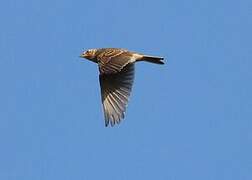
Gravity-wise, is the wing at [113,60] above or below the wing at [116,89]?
above

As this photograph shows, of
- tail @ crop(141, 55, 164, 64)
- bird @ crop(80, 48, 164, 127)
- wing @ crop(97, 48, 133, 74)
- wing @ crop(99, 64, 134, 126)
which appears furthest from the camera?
tail @ crop(141, 55, 164, 64)

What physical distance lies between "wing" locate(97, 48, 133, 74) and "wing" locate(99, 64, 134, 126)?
217 millimetres

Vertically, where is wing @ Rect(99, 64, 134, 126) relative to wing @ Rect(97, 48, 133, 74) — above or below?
below

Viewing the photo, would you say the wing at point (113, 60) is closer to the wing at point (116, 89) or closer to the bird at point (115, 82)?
the bird at point (115, 82)

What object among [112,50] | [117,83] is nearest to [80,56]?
[112,50]

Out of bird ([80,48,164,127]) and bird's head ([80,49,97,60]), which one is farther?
bird's head ([80,49,97,60])

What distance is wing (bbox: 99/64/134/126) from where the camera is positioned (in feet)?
65.8

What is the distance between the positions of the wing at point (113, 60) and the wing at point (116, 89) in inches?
8.5

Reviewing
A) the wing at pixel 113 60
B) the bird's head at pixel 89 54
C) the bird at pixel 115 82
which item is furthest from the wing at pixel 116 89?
the bird's head at pixel 89 54

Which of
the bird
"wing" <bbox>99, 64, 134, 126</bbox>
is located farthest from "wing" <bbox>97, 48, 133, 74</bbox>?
"wing" <bbox>99, 64, 134, 126</bbox>

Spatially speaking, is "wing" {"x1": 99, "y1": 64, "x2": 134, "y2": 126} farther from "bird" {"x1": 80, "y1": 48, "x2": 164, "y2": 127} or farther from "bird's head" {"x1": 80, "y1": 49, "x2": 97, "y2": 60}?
"bird's head" {"x1": 80, "y1": 49, "x2": 97, "y2": 60}

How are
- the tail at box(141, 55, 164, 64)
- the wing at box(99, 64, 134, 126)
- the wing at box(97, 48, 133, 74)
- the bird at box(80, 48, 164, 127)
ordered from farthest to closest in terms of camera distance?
the tail at box(141, 55, 164, 64)
the wing at box(97, 48, 133, 74)
the wing at box(99, 64, 134, 126)
the bird at box(80, 48, 164, 127)

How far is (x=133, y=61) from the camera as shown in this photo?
20.9 meters

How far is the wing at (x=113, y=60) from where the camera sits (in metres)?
20.2
